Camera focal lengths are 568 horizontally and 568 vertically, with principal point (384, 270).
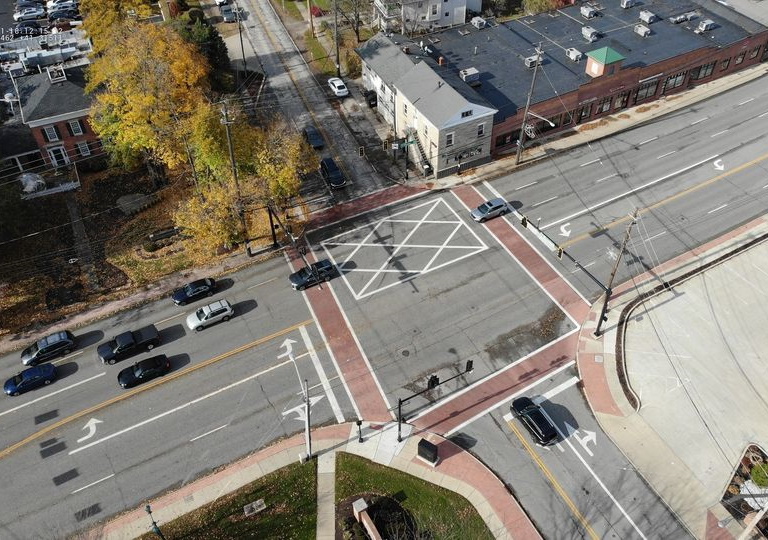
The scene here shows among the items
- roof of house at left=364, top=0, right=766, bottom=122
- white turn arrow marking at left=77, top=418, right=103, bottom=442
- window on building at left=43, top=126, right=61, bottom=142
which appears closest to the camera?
white turn arrow marking at left=77, top=418, right=103, bottom=442

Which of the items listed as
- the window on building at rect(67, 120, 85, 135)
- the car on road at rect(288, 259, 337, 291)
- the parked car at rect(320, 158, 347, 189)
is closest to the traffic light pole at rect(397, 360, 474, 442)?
the car on road at rect(288, 259, 337, 291)

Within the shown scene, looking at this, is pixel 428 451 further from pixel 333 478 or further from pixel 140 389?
pixel 140 389

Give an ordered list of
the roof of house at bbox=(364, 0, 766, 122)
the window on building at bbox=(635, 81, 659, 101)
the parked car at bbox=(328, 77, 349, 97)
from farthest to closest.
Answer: the parked car at bbox=(328, 77, 349, 97), the window on building at bbox=(635, 81, 659, 101), the roof of house at bbox=(364, 0, 766, 122)

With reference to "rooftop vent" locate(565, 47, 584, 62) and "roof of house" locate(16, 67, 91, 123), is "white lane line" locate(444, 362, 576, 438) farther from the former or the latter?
"roof of house" locate(16, 67, 91, 123)

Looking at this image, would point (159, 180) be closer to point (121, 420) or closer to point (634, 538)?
point (121, 420)

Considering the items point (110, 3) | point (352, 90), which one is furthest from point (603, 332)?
point (110, 3)

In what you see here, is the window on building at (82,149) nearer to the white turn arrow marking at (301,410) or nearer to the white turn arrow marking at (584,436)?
the white turn arrow marking at (301,410)

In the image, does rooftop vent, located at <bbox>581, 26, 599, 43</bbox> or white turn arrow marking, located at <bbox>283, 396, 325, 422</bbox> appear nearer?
white turn arrow marking, located at <bbox>283, 396, 325, 422</bbox>

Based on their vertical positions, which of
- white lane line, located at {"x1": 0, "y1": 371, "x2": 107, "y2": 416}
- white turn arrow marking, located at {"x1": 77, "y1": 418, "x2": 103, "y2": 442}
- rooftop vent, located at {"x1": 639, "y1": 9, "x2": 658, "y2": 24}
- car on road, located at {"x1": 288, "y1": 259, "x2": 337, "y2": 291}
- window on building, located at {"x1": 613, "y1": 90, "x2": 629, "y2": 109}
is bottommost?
white turn arrow marking, located at {"x1": 77, "y1": 418, "x2": 103, "y2": 442}
